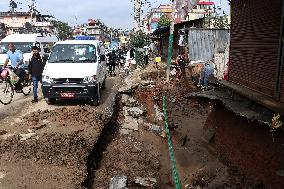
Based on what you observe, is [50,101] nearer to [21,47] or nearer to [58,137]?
[58,137]

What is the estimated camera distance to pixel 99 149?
10.2m

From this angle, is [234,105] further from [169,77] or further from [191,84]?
[169,77]

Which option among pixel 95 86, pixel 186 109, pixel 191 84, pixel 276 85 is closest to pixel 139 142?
pixel 95 86

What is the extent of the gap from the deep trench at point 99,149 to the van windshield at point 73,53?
94.6 inches

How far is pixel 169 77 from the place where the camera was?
20.5 metres

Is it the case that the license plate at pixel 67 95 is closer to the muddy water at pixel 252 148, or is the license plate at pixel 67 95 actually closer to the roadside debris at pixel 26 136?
the roadside debris at pixel 26 136

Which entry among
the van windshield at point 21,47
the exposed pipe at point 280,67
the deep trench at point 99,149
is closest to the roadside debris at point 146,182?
the deep trench at point 99,149

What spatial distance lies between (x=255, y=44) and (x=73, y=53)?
6828 mm

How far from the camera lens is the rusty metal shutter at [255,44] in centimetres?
770

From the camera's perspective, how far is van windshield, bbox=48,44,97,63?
42.3ft

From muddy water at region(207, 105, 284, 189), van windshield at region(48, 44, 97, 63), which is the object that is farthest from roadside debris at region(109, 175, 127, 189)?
van windshield at region(48, 44, 97, 63)

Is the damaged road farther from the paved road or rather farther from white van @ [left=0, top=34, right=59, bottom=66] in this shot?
white van @ [left=0, top=34, right=59, bottom=66]

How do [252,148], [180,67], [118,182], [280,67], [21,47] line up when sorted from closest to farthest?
[280,67] → [118,182] → [252,148] → [180,67] → [21,47]

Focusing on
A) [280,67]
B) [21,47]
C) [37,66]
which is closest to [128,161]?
[280,67]
